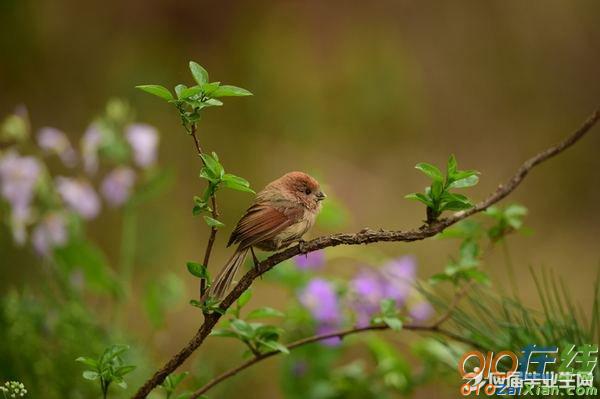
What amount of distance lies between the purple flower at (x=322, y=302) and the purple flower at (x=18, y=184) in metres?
0.65

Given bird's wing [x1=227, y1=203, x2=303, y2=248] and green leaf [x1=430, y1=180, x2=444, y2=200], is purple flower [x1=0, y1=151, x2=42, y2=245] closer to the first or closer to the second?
bird's wing [x1=227, y1=203, x2=303, y2=248]

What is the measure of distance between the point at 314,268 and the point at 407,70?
179 centimetres

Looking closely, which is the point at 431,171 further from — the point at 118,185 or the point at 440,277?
the point at 118,185

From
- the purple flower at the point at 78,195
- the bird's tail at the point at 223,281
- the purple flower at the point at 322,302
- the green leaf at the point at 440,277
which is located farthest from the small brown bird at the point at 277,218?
the purple flower at the point at 78,195

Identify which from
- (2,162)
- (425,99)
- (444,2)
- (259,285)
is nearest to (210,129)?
(259,285)

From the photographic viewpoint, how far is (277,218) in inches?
46.7

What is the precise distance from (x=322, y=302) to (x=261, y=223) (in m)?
0.57

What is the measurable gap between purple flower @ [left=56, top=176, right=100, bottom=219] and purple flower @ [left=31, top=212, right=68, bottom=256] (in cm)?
6

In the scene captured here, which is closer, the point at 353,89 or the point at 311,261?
the point at 311,261

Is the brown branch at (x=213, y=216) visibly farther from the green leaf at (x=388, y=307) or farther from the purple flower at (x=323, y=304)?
the purple flower at (x=323, y=304)

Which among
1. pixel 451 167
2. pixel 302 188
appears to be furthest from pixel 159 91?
pixel 302 188

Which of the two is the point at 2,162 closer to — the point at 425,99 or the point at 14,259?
the point at 14,259

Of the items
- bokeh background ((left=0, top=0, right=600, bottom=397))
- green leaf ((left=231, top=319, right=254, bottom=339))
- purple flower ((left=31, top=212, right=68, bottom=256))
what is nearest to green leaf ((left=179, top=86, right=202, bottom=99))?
green leaf ((left=231, top=319, right=254, bottom=339))

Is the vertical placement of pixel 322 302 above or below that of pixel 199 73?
above
